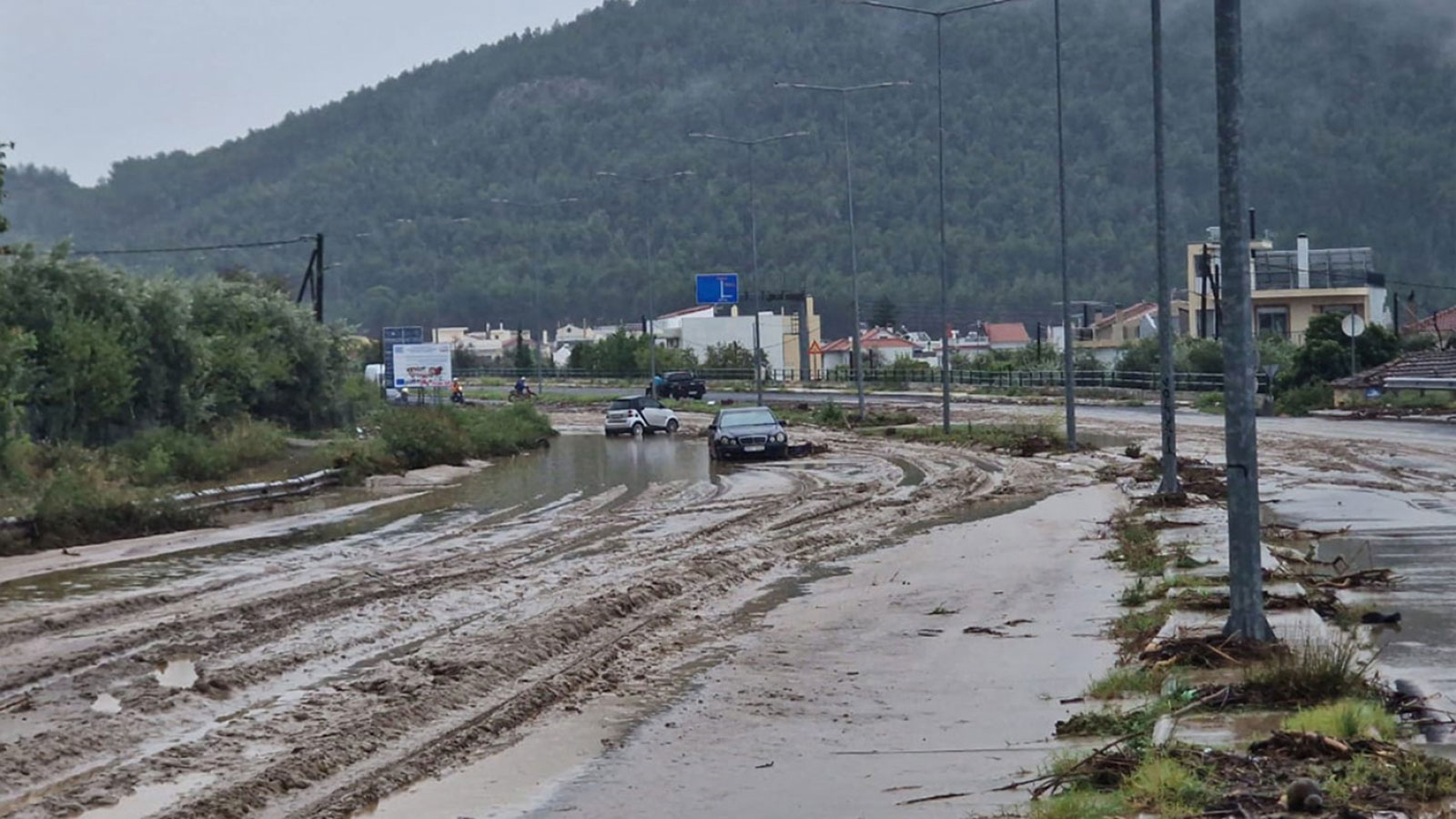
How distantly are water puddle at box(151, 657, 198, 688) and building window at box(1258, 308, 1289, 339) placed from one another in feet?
314

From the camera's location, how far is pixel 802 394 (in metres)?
97.1

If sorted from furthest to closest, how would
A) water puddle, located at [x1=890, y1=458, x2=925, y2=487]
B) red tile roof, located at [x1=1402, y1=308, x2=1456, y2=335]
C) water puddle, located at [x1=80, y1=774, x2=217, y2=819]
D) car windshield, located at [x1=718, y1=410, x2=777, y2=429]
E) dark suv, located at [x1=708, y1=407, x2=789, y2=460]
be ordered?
red tile roof, located at [x1=1402, y1=308, x2=1456, y2=335], car windshield, located at [x1=718, y1=410, x2=777, y2=429], dark suv, located at [x1=708, y1=407, x2=789, y2=460], water puddle, located at [x1=890, y1=458, x2=925, y2=487], water puddle, located at [x1=80, y1=774, x2=217, y2=819]

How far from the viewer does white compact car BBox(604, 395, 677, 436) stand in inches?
2611

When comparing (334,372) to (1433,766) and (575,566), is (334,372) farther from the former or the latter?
(1433,766)

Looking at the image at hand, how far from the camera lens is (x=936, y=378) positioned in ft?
333

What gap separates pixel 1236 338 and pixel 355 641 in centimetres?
715

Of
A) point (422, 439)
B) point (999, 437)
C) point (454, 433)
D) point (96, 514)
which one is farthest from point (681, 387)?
point (96, 514)

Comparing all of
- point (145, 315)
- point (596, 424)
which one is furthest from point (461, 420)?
point (596, 424)

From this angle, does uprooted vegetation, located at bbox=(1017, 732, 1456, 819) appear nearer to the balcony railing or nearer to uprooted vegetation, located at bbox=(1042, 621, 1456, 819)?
uprooted vegetation, located at bbox=(1042, 621, 1456, 819)

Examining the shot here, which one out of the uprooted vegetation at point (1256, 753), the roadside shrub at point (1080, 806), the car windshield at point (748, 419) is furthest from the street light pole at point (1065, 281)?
the roadside shrub at point (1080, 806)

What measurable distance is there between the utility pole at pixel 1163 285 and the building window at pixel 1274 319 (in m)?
78.7

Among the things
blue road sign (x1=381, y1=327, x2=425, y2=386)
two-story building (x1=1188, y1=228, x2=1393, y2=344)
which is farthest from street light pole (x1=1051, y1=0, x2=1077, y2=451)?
two-story building (x1=1188, y1=228, x2=1393, y2=344)

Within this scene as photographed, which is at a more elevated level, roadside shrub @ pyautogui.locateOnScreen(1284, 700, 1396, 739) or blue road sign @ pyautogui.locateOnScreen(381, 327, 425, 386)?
blue road sign @ pyautogui.locateOnScreen(381, 327, 425, 386)

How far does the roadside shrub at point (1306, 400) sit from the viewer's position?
203ft
